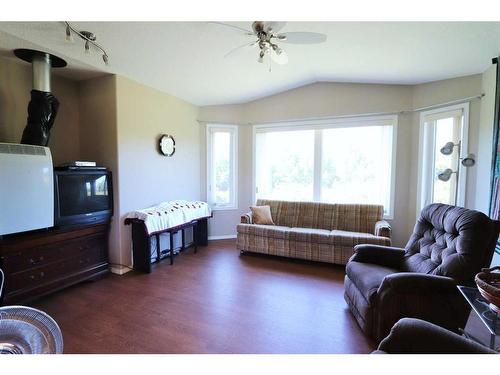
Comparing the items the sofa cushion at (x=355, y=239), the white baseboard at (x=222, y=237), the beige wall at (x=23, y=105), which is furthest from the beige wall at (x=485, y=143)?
the beige wall at (x=23, y=105)

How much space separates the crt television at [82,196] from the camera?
2.46 meters

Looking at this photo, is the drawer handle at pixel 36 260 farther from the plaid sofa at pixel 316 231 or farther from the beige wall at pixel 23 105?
the plaid sofa at pixel 316 231

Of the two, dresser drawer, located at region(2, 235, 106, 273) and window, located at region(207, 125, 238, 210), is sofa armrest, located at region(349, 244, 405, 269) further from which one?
dresser drawer, located at region(2, 235, 106, 273)

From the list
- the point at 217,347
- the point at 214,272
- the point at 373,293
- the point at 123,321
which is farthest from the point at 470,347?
the point at 214,272

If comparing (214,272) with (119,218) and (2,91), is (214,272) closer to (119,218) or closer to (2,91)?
(119,218)

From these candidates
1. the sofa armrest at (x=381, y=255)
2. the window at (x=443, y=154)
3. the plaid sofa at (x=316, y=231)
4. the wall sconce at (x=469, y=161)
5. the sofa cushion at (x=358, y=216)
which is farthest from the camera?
the sofa cushion at (x=358, y=216)

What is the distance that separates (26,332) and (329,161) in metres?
4.07

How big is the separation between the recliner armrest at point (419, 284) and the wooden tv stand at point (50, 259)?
3.06m

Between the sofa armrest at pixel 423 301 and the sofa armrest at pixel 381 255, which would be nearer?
the sofa armrest at pixel 423 301

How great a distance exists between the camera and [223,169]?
4648mm

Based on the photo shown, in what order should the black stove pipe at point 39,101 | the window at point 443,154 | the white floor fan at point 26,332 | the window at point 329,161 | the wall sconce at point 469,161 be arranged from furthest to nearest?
the window at point 329,161 < the window at point 443,154 < the wall sconce at point 469,161 < the black stove pipe at point 39,101 < the white floor fan at point 26,332

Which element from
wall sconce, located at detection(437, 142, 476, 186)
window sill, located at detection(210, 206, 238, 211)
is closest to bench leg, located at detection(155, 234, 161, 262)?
window sill, located at detection(210, 206, 238, 211)

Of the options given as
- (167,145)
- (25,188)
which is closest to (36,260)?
(25,188)

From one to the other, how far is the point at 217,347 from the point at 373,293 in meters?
Answer: 1.23
